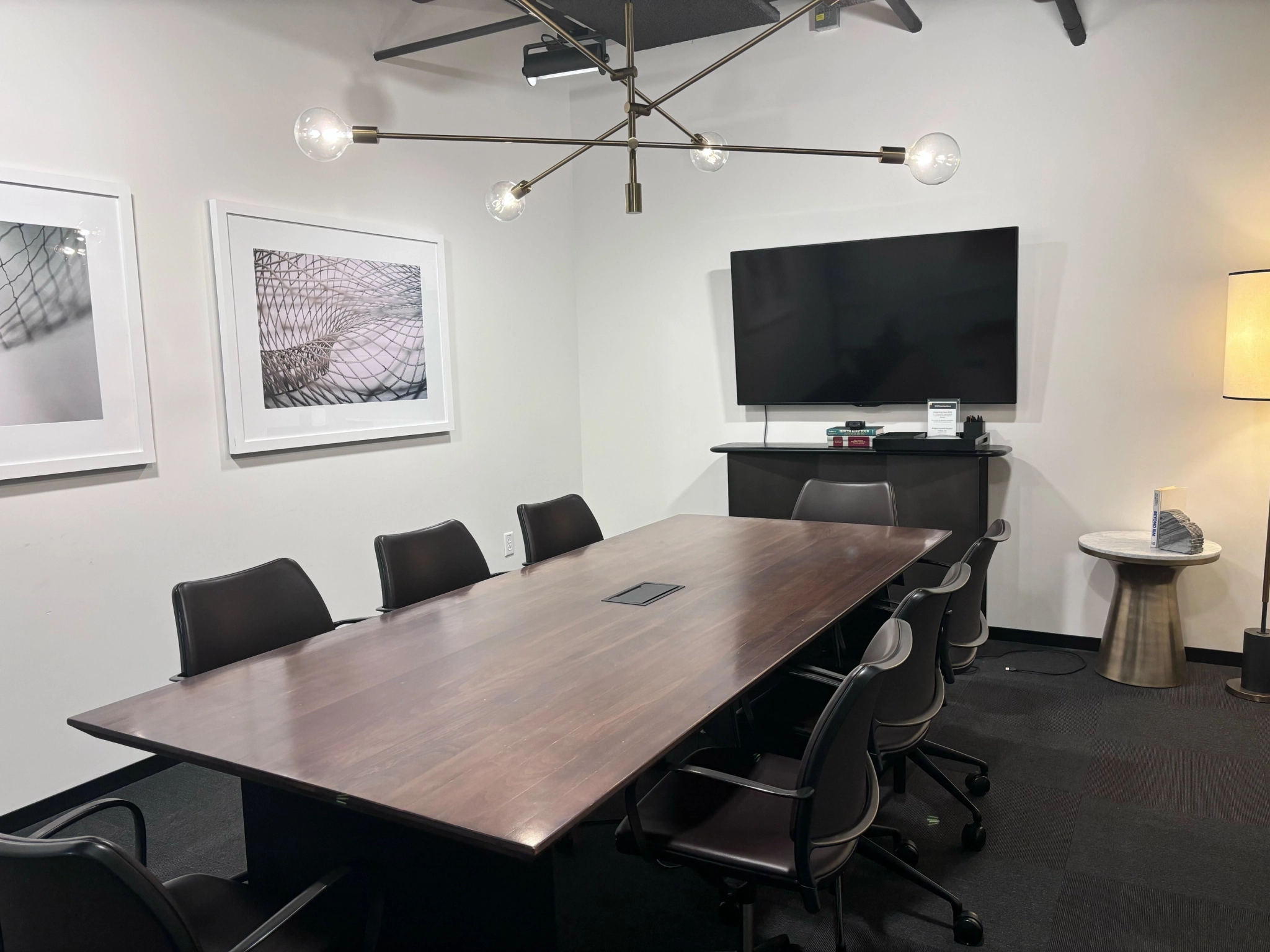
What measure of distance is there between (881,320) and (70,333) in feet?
12.0

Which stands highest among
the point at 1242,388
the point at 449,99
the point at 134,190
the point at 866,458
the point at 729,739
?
the point at 449,99

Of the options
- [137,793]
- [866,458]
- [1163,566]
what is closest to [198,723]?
[137,793]

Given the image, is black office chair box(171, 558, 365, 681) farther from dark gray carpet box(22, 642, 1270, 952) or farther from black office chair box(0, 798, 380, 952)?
black office chair box(0, 798, 380, 952)

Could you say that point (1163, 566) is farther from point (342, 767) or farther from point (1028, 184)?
point (342, 767)

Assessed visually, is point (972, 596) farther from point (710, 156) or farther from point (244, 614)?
point (244, 614)

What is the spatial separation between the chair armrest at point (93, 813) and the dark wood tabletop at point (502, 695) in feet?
0.43

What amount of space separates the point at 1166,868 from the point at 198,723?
2625mm

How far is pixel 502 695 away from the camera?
1.99 m

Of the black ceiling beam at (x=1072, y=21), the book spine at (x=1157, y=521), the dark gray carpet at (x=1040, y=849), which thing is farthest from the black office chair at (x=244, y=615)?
the black ceiling beam at (x=1072, y=21)

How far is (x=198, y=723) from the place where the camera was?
6.26ft

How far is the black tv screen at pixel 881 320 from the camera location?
445 centimetres

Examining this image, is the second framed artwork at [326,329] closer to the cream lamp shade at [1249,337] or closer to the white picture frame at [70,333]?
the white picture frame at [70,333]

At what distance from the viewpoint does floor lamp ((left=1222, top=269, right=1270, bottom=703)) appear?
3.68 metres

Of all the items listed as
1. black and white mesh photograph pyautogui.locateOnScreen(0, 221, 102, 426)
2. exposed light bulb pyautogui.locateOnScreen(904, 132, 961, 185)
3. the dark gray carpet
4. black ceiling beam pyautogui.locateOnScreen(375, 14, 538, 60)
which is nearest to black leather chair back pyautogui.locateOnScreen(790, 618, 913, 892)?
the dark gray carpet
